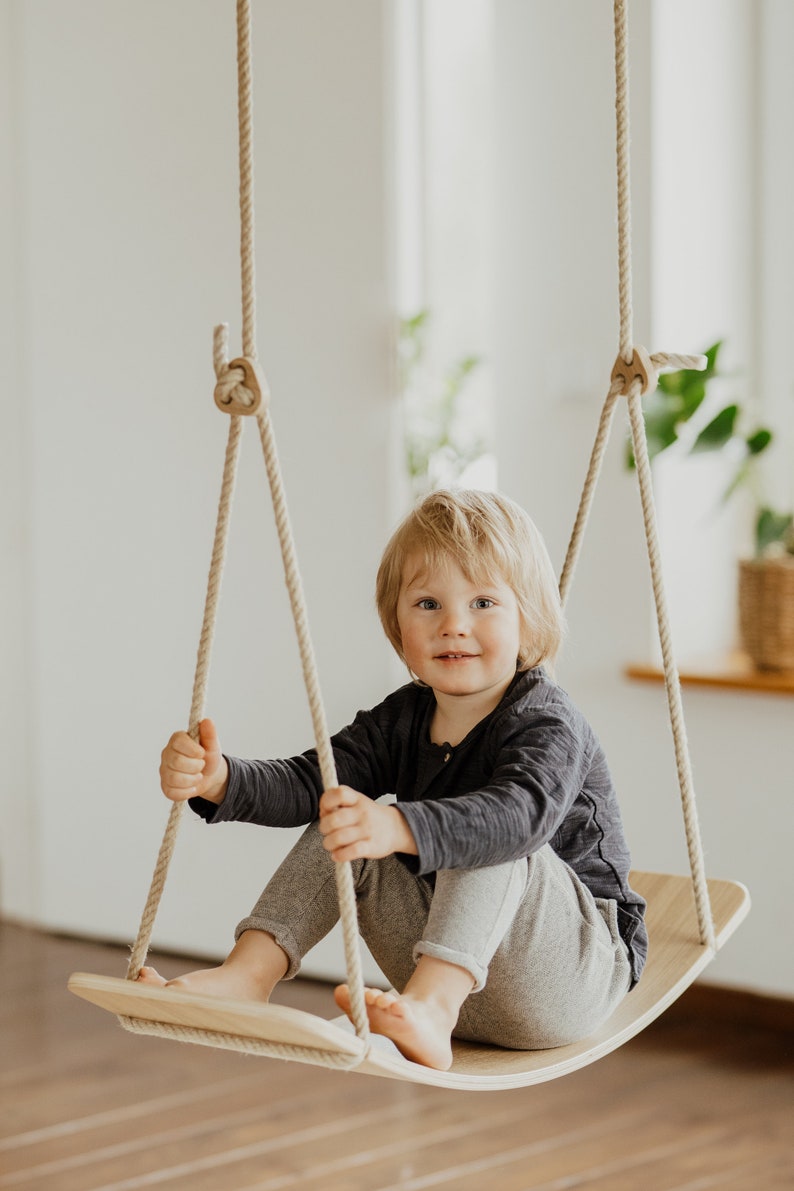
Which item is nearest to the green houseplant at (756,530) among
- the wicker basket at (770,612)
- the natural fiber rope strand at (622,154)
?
the wicker basket at (770,612)

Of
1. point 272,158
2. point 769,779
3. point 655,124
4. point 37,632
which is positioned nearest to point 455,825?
point 769,779

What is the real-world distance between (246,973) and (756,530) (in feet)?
5.36

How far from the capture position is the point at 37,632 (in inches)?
131

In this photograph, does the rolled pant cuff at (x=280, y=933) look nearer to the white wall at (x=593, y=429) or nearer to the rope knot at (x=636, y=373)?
the rope knot at (x=636, y=373)

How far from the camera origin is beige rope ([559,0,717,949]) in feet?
4.61

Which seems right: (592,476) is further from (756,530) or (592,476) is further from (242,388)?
(756,530)

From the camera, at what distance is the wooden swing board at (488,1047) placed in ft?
3.54

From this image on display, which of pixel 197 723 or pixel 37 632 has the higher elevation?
pixel 197 723

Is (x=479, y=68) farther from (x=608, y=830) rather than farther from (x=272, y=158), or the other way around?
(x=608, y=830)

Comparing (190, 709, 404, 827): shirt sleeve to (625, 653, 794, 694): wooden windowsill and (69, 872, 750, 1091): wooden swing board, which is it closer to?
(69, 872, 750, 1091): wooden swing board

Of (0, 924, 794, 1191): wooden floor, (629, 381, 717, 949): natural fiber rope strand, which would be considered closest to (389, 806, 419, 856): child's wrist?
(629, 381, 717, 949): natural fiber rope strand

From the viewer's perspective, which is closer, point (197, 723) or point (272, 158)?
point (197, 723)

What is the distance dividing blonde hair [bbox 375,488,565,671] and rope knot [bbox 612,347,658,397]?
0.58 feet

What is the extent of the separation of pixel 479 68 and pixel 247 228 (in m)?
1.93
